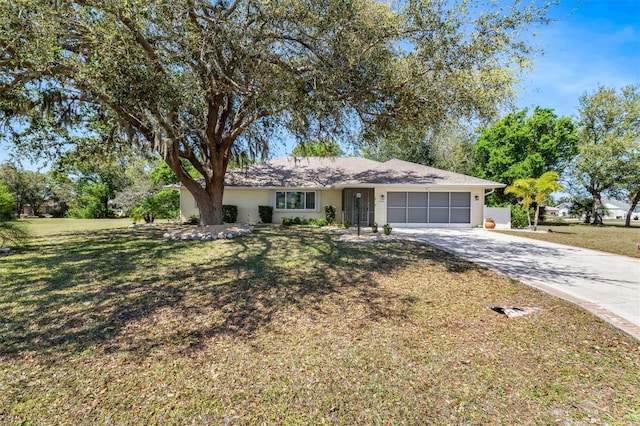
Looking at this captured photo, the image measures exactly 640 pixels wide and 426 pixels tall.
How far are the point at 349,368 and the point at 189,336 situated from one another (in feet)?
6.86

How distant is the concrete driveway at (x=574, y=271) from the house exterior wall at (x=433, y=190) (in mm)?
5689

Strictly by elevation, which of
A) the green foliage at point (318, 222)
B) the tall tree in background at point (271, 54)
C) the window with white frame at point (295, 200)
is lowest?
the green foliage at point (318, 222)

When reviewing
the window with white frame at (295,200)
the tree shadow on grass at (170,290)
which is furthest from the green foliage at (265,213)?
the tree shadow on grass at (170,290)

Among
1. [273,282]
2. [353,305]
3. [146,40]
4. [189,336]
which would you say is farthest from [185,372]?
[146,40]

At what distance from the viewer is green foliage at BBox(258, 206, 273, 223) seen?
1825cm

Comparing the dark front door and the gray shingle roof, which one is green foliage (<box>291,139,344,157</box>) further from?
the dark front door

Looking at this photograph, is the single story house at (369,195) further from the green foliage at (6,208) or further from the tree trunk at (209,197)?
the green foliage at (6,208)

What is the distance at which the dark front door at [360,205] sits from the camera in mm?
17281

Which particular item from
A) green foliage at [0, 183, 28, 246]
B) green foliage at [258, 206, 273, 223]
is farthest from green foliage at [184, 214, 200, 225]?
green foliage at [0, 183, 28, 246]

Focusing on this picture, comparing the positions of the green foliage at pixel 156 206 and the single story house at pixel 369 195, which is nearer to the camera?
the single story house at pixel 369 195

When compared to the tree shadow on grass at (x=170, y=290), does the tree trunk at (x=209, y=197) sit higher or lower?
higher

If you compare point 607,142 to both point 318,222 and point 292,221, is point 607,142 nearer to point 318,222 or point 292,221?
point 318,222

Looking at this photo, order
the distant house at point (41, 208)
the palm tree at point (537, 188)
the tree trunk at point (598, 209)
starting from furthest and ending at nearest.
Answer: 1. the distant house at point (41, 208)
2. the tree trunk at point (598, 209)
3. the palm tree at point (537, 188)

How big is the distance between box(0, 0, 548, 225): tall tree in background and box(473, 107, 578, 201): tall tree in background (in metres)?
19.6
